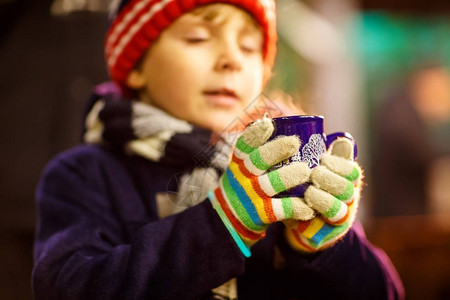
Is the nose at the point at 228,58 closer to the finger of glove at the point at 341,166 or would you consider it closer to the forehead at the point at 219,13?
the forehead at the point at 219,13

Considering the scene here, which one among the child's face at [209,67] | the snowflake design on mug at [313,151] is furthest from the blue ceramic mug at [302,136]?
the child's face at [209,67]

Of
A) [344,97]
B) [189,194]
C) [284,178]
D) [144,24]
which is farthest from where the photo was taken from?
Answer: [344,97]

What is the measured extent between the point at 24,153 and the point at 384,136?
229cm

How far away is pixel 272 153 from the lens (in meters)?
0.58

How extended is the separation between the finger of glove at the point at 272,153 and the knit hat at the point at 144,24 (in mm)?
325

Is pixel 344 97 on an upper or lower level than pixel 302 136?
lower

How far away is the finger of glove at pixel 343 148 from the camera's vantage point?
66 cm

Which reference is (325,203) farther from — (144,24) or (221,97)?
(144,24)

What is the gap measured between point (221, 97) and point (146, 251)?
12.7 inches

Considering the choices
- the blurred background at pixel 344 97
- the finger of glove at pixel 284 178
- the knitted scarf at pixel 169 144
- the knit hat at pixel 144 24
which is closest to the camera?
the finger of glove at pixel 284 178

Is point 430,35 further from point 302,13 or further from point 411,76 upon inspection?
point 302,13

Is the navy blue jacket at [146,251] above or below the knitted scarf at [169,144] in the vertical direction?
below

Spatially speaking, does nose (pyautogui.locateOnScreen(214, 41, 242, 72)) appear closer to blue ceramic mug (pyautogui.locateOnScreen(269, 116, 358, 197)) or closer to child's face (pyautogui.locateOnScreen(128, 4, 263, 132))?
child's face (pyautogui.locateOnScreen(128, 4, 263, 132))

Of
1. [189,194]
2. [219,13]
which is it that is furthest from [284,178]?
[219,13]
